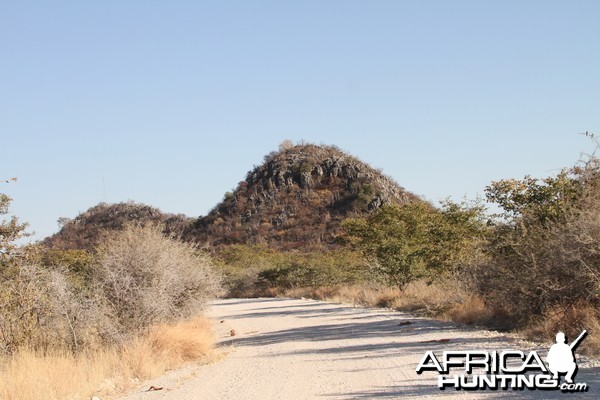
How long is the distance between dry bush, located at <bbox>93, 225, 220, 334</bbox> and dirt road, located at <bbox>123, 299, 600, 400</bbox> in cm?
186

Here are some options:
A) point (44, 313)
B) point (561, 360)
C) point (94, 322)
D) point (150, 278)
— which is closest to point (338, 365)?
point (561, 360)

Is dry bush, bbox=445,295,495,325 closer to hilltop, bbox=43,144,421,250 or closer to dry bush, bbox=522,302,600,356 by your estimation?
dry bush, bbox=522,302,600,356

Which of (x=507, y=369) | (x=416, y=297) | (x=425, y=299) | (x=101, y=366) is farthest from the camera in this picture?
(x=416, y=297)

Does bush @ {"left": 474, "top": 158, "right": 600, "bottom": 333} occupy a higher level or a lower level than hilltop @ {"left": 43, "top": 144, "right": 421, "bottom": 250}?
lower

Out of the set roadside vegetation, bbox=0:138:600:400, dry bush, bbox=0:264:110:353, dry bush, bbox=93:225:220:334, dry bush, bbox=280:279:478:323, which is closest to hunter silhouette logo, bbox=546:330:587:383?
roadside vegetation, bbox=0:138:600:400

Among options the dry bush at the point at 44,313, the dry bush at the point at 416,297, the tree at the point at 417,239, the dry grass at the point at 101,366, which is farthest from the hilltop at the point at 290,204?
the dry bush at the point at 44,313

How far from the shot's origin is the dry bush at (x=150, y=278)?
55.2ft

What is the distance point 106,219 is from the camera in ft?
362

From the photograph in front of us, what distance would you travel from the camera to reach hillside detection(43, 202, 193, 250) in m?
103

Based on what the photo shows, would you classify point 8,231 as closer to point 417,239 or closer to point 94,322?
point 94,322

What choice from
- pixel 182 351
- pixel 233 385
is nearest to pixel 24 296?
pixel 182 351

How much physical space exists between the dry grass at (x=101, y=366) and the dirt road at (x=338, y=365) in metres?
0.64

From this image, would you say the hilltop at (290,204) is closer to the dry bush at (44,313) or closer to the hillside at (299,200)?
the hillside at (299,200)

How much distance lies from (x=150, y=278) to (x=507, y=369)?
10438mm
